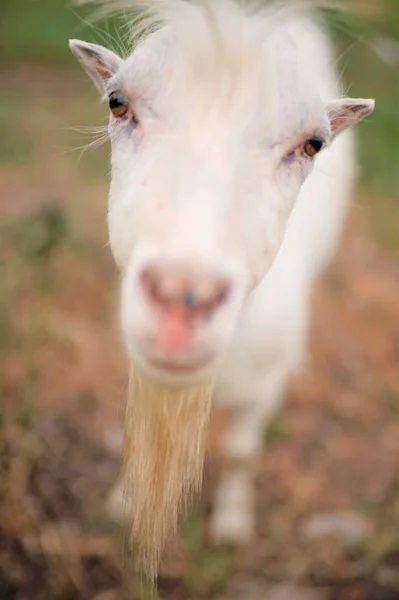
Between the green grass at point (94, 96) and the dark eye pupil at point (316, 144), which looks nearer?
the dark eye pupil at point (316, 144)

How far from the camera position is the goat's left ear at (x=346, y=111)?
6.45ft

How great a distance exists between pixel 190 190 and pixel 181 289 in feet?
0.77

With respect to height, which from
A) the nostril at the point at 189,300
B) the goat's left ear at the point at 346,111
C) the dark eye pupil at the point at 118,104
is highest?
the dark eye pupil at the point at 118,104

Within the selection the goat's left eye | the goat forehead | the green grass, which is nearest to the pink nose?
the goat forehead

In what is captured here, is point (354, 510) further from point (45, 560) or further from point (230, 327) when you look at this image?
point (230, 327)

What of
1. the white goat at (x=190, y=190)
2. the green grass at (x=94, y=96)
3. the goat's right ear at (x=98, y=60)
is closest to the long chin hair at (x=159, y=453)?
the white goat at (x=190, y=190)

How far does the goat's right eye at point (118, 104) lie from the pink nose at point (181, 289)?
528 millimetres

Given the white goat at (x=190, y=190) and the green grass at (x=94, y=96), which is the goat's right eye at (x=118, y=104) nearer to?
the white goat at (x=190, y=190)

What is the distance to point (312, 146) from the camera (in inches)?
68.2

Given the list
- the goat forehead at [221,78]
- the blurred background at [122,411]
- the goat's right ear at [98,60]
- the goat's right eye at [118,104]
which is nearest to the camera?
the goat forehead at [221,78]

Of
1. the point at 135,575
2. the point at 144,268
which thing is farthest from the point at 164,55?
the point at 135,575

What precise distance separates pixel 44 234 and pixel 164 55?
99cm

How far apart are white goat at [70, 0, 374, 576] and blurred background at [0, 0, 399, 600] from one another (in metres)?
0.25

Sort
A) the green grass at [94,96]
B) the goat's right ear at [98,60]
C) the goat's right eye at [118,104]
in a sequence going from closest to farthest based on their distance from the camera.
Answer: the goat's right eye at [118,104], the goat's right ear at [98,60], the green grass at [94,96]
